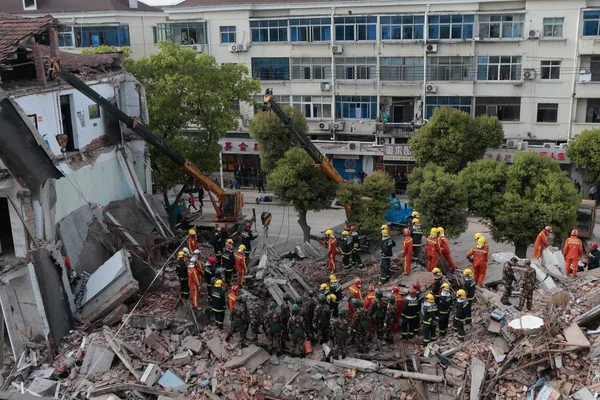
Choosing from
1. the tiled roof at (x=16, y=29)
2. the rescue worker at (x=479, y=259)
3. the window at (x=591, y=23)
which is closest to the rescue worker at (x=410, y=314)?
the rescue worker at (x=479, y=259)

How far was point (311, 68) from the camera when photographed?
38719mm

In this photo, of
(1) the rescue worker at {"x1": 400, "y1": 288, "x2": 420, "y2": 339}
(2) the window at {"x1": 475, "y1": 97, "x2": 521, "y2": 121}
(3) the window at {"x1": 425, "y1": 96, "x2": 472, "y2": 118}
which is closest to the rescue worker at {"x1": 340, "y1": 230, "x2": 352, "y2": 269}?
(1) the rescue worker at {"x1": 400, "y1": 288, "x2": 420, "y2": 339}

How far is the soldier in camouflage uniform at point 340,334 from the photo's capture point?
54.1 ft

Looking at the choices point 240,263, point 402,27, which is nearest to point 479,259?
point 240,263

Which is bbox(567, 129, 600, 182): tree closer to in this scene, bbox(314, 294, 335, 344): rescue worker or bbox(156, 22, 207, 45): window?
bbox(314, 294, 335, 344): rescue worker

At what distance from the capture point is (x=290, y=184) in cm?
2491

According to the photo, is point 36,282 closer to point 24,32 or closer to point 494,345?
point 24,32

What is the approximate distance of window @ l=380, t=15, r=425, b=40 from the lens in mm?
36094

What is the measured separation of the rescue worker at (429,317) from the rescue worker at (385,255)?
3.34 metres

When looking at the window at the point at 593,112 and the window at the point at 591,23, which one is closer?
the window at the point at 591,23

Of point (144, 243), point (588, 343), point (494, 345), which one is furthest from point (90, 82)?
point (588, 343)

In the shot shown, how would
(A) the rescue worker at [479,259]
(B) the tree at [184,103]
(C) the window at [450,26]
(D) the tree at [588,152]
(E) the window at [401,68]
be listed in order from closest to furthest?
(A) the rescue worker at [479,259], (B) the tree at [184,103], (D) the tree at [588,152], (C) the window at [450,26], (E) the window at [401,68]

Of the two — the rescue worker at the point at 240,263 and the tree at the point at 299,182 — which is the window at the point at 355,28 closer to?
the tree at the point at 299,182

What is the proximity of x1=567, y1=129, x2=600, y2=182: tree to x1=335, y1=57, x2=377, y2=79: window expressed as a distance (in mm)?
12081
